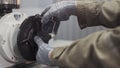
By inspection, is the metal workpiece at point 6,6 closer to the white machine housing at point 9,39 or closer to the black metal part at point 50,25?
the white machine housing at point 9,39

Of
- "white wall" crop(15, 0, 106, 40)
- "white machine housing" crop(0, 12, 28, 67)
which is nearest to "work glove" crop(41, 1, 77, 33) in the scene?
"white machine housing" crop(0, 12, 28, 67)

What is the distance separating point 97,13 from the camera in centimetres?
88

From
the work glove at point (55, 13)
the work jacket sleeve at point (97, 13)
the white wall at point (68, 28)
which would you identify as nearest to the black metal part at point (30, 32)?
the work glove at point (55, 13)

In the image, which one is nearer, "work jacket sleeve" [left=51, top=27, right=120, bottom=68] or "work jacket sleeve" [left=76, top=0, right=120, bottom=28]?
"work jacket sleeve" [left=51, top=27, right=120, bottom=68]

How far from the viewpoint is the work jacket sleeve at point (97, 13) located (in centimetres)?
84

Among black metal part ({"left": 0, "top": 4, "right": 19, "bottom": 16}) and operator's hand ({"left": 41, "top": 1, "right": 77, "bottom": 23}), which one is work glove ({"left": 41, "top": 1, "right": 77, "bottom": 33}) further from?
black metal part ({"left": 0, "top": 4, "right": 19, "bottom": 16})

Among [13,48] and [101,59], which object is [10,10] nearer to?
[13,48]

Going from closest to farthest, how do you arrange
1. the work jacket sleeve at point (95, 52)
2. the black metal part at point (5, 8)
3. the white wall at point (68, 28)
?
the work jacket sleeve at point (95, 52) → the black metal part at point (5, 8) → the white wall at point (68, 28)

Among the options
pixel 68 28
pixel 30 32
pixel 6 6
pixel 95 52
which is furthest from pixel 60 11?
pixel 68 28

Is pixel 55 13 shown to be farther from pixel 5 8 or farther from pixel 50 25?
pixel 5 8

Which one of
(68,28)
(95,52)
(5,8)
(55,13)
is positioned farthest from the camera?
(68,28)

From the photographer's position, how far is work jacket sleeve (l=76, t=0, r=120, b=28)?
2.75 feet

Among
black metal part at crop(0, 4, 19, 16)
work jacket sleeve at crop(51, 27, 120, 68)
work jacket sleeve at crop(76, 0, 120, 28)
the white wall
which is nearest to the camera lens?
work jacket sleeve at crop(51, 27, 120, 68)

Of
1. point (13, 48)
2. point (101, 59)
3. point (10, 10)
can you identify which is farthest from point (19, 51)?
point (101, 59)
